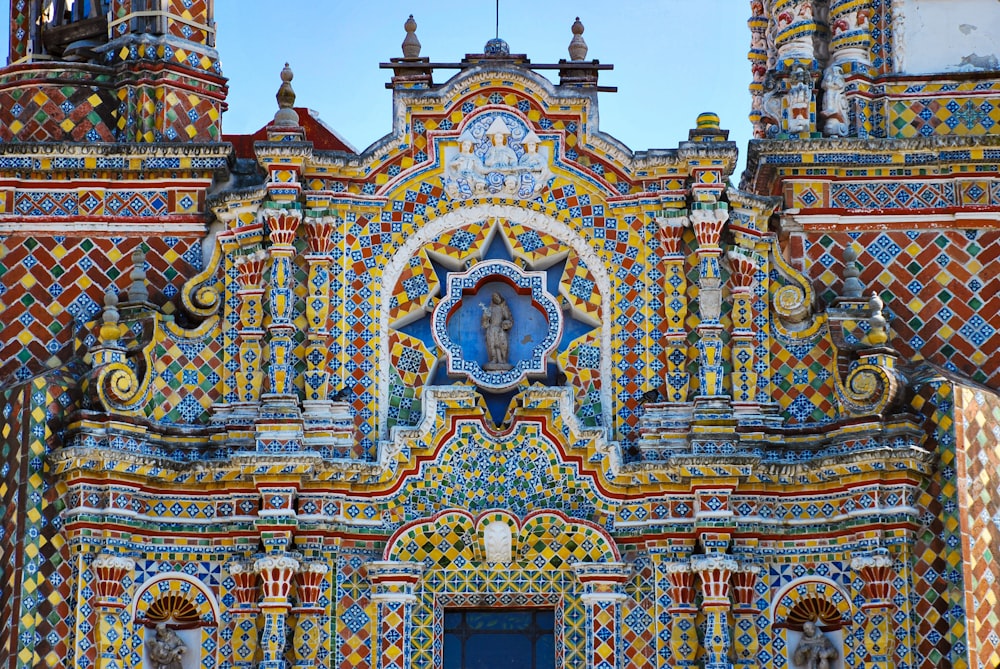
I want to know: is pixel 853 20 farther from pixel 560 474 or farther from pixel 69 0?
pixel 69 0

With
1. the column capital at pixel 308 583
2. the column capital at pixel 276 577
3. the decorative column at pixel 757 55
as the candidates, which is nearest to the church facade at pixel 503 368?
the column capital at pixel 308 583

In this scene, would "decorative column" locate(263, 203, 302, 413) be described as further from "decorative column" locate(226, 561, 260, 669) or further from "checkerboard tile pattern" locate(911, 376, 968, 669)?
"checkerboard tile pattern" locate(911, 376, 968, 669)

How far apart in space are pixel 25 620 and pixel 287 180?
16.2 feet

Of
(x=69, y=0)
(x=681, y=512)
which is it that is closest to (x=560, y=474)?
(x=681, y=512)

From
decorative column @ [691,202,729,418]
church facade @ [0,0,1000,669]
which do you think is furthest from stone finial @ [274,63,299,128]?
decorative column @ [691,202,729,418]

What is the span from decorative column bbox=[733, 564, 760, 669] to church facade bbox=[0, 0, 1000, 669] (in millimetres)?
30

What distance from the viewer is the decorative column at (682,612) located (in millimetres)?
23047

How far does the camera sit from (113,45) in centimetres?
2559

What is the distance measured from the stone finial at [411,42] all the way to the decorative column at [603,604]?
5.48m

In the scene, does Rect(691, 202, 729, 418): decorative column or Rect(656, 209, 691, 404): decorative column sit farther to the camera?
Rect(656, 209, 691, 404): decorative column

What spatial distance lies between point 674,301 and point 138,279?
5.23 metres

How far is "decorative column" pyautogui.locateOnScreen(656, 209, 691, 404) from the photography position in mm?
23906

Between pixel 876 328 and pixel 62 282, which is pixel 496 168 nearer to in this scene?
pixel 876 328

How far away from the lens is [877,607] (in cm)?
2291
